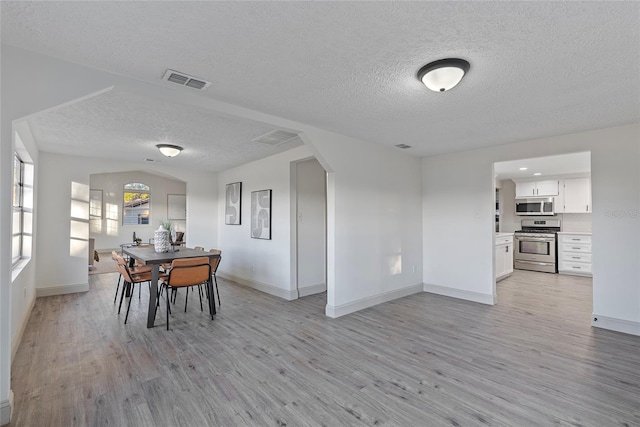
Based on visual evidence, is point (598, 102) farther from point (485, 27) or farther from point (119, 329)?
point (119, 329)

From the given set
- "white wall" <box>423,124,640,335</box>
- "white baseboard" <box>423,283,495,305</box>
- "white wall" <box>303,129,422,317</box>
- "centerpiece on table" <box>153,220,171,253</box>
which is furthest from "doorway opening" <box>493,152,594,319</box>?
"centerpiece on table" <box>153,220,171,253</box>

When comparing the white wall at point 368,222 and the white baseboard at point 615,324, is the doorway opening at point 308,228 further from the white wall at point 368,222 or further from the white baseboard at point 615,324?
the white baseboard at point 615,324

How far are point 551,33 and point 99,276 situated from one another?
27.3ft

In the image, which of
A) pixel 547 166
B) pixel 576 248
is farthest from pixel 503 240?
pixel 576 248

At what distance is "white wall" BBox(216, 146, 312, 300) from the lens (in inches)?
195

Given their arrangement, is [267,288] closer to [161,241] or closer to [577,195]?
[161,241]

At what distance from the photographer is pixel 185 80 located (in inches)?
94.7

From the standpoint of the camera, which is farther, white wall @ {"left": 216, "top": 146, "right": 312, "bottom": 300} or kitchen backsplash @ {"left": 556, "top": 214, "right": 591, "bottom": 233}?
kitchen backsplash @ {"left": 556, "top": 214, "right": 591, "bottom": 233}

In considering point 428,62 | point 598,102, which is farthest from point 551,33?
point 598,102

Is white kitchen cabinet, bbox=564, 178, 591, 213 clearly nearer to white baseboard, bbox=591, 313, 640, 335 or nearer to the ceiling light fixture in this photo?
white baseboard, bbox=591, 313, 640, 335

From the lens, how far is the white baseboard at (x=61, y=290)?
491 cm

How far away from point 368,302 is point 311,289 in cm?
117

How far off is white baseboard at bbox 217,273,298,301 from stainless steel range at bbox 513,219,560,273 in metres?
5.88

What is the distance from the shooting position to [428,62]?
2123mm
